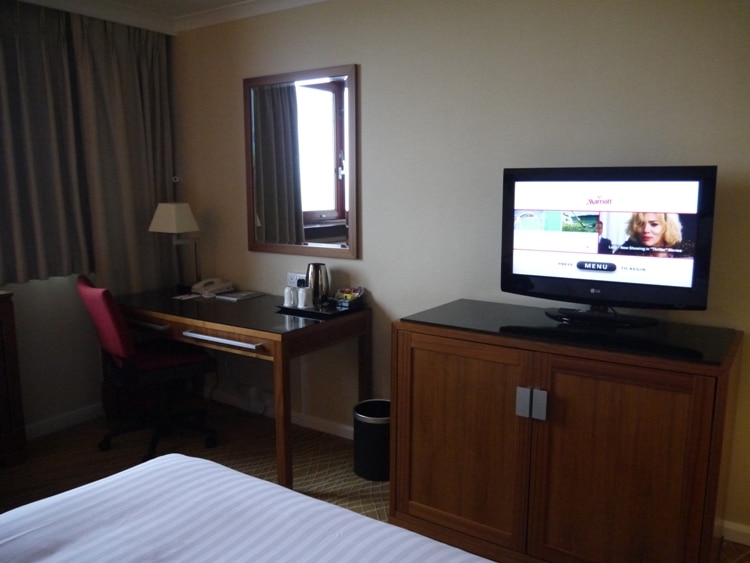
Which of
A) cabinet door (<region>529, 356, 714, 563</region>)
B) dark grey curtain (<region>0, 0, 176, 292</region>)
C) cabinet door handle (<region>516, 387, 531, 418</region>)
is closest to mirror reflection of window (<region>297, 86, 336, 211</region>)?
dark grey curtain (<region>0, 0, 176, 292</region>)

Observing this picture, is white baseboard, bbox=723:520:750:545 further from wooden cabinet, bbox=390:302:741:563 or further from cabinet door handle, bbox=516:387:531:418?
cabinet door handle, bbox=516:387:531:418

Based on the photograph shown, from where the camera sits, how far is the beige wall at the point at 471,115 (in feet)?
7.27

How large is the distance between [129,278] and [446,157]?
7.12ft

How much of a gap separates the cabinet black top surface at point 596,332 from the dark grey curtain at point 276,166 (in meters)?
1.24

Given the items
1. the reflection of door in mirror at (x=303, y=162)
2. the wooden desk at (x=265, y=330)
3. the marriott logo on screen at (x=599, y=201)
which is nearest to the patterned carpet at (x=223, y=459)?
the wooden desk at (x=265, y=330)

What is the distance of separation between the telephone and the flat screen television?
1.86m

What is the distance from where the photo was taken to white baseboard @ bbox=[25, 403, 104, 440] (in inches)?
133

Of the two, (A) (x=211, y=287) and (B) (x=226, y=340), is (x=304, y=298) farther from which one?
(A) (x=211, y=287)

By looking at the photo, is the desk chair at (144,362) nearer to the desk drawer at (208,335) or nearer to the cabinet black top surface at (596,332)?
the desk drawer at (208,335)

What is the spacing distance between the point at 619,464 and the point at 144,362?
232cm

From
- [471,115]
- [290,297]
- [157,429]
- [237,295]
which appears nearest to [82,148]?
[237,295]

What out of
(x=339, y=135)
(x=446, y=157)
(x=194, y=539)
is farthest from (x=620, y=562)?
(x=339, y=135)

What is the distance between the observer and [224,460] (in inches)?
123

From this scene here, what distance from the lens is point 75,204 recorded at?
3.39 m
